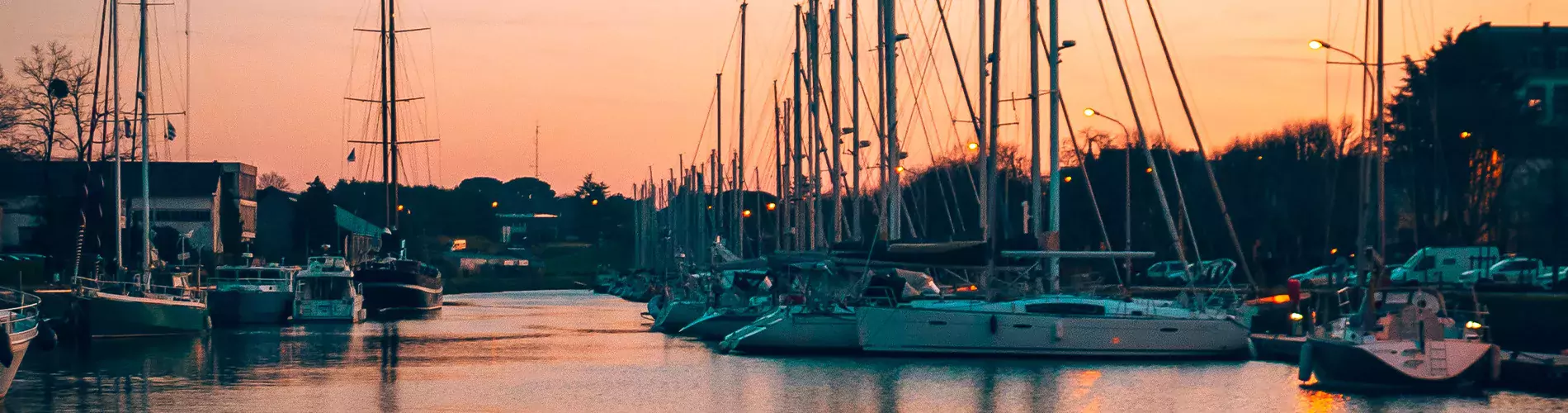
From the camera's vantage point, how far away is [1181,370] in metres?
41.8

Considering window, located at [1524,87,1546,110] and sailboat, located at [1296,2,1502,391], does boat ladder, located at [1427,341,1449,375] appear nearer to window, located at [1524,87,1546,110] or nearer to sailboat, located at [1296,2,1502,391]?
sailboat, located at [1296,2,1502,391]

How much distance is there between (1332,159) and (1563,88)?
1582cm

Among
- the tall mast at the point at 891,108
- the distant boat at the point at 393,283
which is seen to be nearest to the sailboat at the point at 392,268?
the distant boat at the point at 393,283

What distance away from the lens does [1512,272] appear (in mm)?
67875

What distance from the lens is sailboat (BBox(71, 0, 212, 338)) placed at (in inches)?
2267

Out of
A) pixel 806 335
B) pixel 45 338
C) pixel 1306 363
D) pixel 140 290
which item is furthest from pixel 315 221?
pixel 1306 363

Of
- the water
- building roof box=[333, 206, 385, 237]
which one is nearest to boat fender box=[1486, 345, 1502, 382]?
the water

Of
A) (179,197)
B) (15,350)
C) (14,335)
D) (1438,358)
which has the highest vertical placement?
(179,197)

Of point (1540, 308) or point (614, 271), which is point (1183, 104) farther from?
point (614, 271)

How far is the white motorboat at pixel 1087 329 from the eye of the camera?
4362 centimetres

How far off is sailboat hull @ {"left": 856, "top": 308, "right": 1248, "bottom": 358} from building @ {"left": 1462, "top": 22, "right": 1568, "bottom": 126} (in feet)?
210

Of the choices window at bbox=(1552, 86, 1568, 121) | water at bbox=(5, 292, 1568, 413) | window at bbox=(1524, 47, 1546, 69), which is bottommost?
water at bbox=(5, 292, 1568, 413)

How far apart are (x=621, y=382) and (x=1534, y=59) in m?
77.1

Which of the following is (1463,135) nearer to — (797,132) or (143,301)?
(797,132)
